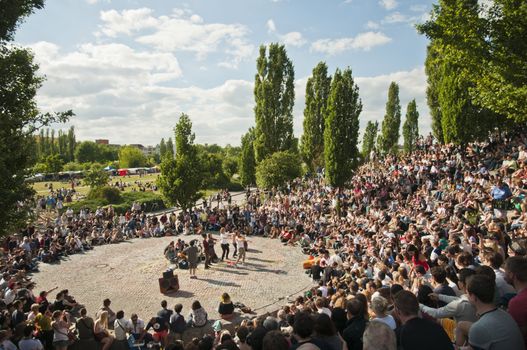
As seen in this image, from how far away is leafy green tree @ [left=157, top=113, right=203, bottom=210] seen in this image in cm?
2459

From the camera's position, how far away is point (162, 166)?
2475 cm

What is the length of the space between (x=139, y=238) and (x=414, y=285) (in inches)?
846

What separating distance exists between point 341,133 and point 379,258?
17303mm

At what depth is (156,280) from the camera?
16.5 metres

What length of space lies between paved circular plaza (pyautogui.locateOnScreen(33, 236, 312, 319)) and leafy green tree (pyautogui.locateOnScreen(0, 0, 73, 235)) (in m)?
6.12

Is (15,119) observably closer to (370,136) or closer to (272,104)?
(272,104)

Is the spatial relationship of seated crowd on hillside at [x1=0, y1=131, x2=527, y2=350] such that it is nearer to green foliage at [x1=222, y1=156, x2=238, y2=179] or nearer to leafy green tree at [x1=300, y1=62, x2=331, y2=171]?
leafy green tree at [x1=300, y1=62, x2=331, y2=171]

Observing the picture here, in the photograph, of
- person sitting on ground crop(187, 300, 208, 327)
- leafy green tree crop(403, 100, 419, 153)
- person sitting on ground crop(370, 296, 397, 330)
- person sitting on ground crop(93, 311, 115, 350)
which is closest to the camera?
person sitting on ground crop(370, 296, 397, 330)

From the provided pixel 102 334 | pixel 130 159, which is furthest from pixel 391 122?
pixel 130 159

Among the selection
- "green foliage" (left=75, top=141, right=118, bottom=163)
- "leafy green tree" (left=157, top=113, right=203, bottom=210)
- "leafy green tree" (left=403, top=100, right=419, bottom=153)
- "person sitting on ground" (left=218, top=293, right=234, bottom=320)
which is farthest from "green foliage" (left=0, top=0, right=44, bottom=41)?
"green foliage" (left=75, top=141, right=118, bottom=163)

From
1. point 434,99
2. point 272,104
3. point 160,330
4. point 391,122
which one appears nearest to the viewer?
point 160,330

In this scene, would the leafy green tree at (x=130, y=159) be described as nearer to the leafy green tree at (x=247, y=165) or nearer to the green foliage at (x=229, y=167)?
the green foliage at (x=229, y=167)

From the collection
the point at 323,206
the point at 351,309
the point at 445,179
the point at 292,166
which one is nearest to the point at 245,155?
the point at 292,166

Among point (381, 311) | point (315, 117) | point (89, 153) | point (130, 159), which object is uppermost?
point (315, 117)
